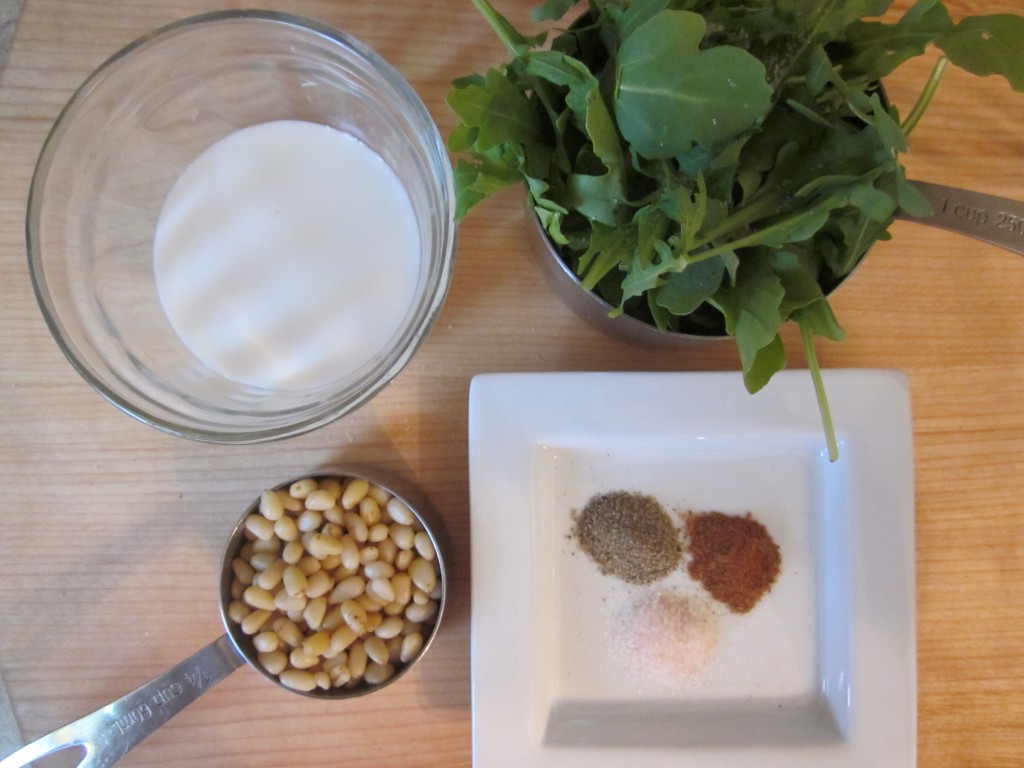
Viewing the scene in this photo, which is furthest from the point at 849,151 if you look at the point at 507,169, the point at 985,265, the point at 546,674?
the point at 546,674

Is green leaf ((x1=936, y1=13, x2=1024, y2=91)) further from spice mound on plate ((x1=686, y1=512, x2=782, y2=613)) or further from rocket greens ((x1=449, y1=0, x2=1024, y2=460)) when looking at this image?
spice mound on plate ((x1=686, y1=512, x2=782, y2=613))

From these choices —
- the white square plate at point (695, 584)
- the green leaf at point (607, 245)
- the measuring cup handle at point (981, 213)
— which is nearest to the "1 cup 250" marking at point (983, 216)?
the measuring cup handle at point (981, 213)

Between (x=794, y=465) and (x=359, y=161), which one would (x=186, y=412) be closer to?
(x=359, y=161)

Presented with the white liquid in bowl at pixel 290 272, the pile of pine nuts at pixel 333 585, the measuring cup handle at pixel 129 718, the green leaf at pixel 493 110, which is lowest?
the measuring cup handle at pixel 129 718

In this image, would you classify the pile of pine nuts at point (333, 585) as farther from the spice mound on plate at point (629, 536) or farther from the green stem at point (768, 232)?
the green stem at point (768, 232)

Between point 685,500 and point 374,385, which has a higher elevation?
point 374,385

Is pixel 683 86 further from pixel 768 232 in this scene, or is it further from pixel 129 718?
pixel 129 718

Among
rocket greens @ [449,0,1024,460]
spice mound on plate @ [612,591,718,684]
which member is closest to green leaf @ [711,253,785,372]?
rocket greens @ [449,0,1024,460]
